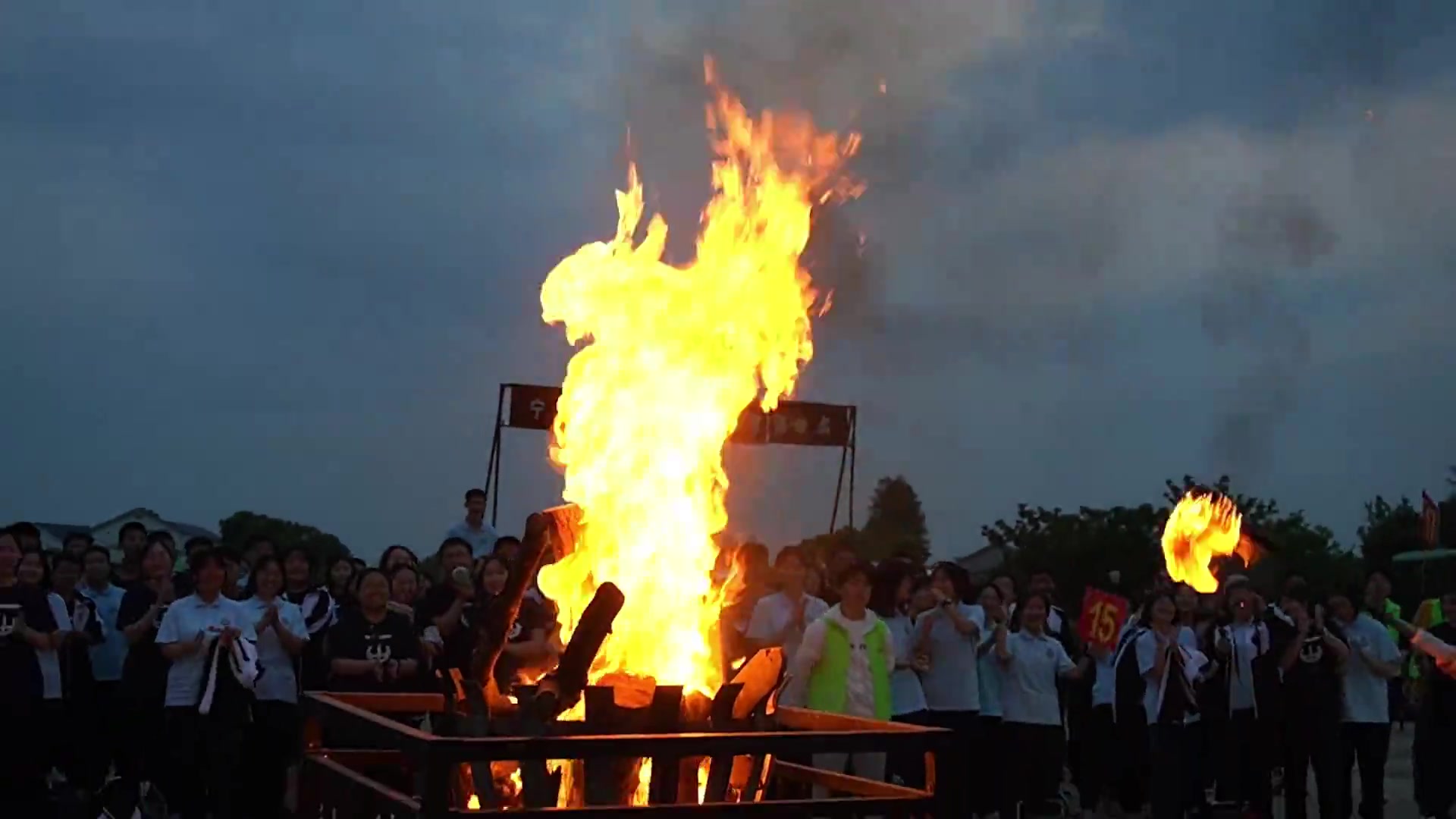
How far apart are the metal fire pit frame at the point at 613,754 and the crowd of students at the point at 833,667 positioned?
2750mm

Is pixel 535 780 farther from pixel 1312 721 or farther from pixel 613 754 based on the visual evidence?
pixel 1312 721

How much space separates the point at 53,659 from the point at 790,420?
452 inches

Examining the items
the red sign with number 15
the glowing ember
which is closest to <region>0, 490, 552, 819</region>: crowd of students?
the red sign with number 15

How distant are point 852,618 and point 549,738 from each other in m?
5.54

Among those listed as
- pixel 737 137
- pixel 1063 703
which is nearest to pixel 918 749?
pixel 737 137

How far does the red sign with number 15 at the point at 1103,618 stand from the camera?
544 inches

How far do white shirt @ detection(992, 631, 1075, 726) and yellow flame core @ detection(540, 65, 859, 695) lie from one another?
5219 mm

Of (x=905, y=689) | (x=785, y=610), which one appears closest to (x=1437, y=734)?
(x=905, y=689)

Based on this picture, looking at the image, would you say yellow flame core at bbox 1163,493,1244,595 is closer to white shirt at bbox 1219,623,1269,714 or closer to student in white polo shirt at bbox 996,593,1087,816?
white shirt at bbox 1219,623,1269,714

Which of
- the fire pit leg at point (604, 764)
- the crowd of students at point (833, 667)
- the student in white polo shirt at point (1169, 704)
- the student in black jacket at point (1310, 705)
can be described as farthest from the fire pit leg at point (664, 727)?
the student in black jacket at point (1310, 705)

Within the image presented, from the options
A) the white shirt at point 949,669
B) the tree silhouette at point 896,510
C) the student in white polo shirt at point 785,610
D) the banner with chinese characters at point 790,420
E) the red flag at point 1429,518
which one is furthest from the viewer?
the tree silhouette at point 896,510

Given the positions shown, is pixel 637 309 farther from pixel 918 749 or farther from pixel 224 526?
pixel 224 526

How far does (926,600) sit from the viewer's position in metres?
11.9

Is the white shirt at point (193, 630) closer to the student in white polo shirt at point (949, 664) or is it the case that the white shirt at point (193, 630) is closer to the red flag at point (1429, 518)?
the student in white polo shirt at point (949, 664)
